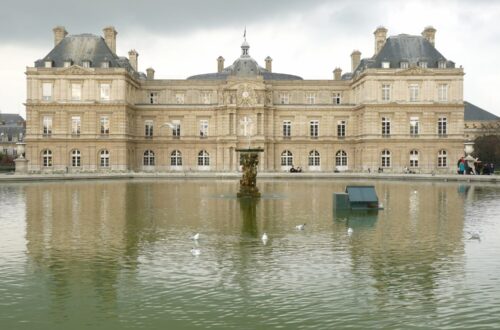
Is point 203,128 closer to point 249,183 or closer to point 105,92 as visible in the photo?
point 105,92

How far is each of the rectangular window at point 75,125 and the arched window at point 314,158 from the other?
2698cm

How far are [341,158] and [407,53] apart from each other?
46.8ft

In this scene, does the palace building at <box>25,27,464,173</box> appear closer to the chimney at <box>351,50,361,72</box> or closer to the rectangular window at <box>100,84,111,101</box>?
the rectangular window at <box>100,84,111,101</box>

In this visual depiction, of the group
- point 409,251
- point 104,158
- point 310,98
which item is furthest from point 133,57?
point 409,251

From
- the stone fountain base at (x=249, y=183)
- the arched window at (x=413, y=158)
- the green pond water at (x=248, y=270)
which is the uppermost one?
the arched window at (x=413, y=158)

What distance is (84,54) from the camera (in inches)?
2707

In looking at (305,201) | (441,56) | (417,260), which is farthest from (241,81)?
(417,260)

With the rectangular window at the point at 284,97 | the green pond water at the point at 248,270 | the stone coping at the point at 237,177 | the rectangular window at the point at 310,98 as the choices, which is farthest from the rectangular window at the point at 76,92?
the green pond water at the point at 248,270

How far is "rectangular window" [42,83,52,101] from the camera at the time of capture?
67500 mm

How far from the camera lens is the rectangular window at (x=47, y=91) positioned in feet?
221

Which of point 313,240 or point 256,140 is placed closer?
point 313,240

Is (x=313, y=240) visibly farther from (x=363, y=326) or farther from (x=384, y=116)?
(x=384, y=116)

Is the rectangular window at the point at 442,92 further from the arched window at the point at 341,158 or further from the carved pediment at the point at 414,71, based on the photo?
the arched window at the point at 341,158

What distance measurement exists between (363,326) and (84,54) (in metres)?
63.9
